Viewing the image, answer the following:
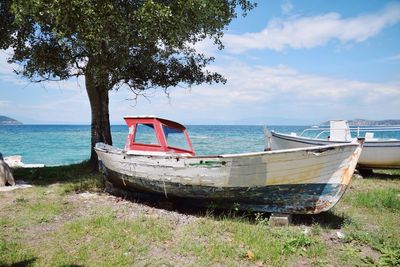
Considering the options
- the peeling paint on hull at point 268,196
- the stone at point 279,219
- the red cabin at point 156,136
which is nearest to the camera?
the peeling paint on hull at point 268,196

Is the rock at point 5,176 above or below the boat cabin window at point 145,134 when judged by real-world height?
below

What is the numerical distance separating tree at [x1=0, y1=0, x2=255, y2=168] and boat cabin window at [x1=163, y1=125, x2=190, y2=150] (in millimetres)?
2898

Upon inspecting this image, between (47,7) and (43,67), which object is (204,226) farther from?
(43,67)

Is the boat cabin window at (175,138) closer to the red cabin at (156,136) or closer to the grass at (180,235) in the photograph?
the red cabin at (156,136)

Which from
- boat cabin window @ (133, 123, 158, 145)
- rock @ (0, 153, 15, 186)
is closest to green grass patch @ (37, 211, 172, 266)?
boat cabin window @ (133, 123, 158, 145)

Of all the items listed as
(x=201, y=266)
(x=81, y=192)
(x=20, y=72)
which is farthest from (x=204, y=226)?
(x=20, y=72)

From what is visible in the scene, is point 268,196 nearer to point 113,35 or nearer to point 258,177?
point 258,177

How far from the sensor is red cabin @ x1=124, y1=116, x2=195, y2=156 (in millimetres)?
10375

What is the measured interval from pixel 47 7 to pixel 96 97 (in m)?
5.61

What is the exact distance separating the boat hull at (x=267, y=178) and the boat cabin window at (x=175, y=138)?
1384 millimetres

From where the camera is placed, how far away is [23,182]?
42.1ft

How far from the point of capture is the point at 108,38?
34.4ft

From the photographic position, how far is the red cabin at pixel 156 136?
10.4 m

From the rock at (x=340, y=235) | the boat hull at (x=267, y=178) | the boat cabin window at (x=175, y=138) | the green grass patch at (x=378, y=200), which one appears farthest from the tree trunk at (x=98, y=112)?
the rock at (x=340, y=235)
